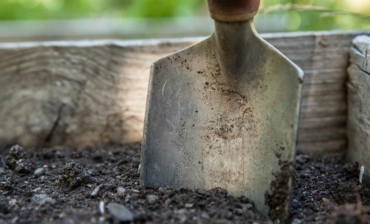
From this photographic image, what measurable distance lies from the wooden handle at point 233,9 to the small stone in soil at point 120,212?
0.56m

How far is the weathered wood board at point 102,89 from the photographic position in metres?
1.93

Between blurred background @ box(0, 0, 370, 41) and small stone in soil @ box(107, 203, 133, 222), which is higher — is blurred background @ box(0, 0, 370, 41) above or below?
above

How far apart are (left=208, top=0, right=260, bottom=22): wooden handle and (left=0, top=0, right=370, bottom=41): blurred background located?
1.20 m

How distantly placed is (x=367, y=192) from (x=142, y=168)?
66cm

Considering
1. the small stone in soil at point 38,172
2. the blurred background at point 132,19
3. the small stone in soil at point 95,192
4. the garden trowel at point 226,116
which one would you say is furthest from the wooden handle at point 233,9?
the blurred background at point 132,19

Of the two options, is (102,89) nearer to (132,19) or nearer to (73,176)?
(73,176)

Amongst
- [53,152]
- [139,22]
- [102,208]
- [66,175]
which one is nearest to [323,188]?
[102,208]

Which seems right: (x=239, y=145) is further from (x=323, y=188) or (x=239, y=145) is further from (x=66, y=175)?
(x=66, y=175)

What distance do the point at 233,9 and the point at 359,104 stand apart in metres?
0.63

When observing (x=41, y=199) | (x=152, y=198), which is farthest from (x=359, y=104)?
(x=41, y=199)

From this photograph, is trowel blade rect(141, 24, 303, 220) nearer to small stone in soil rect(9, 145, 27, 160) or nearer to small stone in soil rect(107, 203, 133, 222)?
small stone in soil rect(107, 203, 133, 222)

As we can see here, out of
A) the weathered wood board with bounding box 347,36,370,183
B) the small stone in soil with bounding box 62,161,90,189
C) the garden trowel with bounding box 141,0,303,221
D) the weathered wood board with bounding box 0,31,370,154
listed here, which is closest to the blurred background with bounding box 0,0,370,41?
the weathered wood board with bounding box 0,31,370,154

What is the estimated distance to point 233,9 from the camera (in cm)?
139

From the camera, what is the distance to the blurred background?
2885 millimetres
